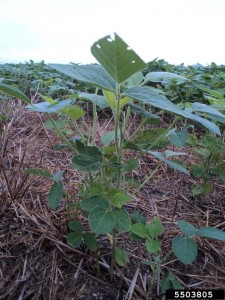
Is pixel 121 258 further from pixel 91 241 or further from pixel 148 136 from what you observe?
pixel 148 136

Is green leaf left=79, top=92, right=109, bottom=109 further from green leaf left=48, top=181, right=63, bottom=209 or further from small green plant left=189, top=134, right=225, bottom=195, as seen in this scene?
small green plant left=189, top=134, right=225, bottom=195

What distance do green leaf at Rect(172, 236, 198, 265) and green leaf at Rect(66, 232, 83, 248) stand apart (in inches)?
9.8

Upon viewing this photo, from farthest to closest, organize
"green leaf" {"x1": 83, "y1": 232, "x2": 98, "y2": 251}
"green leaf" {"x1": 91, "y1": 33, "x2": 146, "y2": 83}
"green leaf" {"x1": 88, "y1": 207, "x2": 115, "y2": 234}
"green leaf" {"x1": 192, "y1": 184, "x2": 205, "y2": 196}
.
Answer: "green leaf" {"x1": 192, "y1": 184, "x2": 205, "y2": 196}, "green leaf" {"x1": 83, "y1": 232, "x2": 98, "y2": 251}, "green leaf" {"x1": 88, "y1": 207, "x2": 115, "y2": 234}, "green leaf" {"x1": 91, "y1": 33, "x2": 146, "y2": 83}

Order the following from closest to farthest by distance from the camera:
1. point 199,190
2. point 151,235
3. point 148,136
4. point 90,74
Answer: point 90,74 < point 151,235 < point 148,136 < point 199,190

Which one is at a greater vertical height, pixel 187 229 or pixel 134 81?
pixel 134 81

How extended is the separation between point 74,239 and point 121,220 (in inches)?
6.6

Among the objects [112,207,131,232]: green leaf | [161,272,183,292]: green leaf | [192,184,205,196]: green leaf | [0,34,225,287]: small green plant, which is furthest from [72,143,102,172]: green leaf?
[192,184,205,196]: green leaf

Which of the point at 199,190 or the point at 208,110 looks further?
the point at 199,190

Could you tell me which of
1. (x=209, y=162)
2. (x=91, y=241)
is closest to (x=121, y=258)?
(x=91, y=241)

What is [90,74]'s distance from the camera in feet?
2.01

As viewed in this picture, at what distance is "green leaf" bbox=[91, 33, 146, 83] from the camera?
1.63 ft

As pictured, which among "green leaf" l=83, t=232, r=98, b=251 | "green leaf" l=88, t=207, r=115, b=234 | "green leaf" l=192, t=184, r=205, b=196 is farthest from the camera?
"green leaf" l=192, t=184, r=205, b=196

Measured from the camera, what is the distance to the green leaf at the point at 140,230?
0.71 meters

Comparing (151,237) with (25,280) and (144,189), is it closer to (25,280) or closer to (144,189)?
(25,280)
